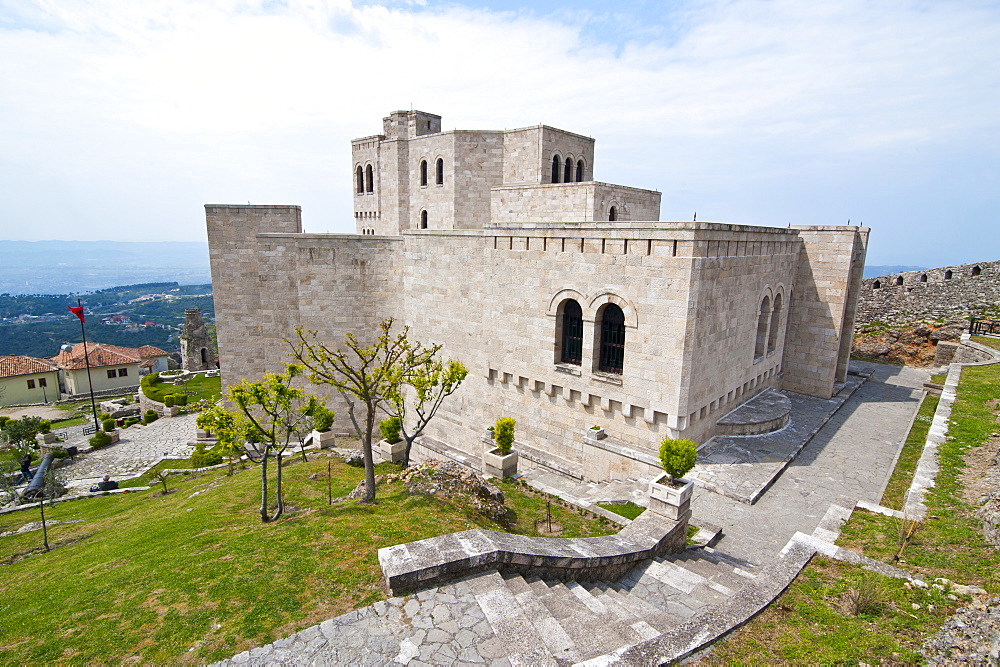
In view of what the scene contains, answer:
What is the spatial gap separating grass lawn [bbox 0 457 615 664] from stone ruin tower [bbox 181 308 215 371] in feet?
125

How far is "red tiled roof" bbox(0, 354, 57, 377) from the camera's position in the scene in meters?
45.6

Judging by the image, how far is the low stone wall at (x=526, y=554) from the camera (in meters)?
7.32

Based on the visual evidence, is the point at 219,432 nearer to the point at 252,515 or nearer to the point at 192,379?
the point at 252,515

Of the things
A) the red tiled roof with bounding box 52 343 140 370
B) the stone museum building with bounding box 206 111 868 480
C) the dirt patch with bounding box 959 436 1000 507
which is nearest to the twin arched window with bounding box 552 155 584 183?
A: the stone museum building with bounding box 206 111 868 480

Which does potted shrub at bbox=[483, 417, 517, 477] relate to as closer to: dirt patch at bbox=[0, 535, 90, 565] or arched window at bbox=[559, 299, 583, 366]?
arched window at bbox=[559, 299, 583, 366]

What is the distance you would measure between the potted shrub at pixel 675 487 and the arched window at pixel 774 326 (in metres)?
9.88

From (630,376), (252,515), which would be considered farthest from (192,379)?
(630,376)

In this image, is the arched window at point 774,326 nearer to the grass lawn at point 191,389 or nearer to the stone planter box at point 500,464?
the stone planter box at point 500,464

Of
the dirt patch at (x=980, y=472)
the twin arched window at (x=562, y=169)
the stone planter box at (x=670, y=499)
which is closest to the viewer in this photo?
the stone planter box at (x=670, y=499)

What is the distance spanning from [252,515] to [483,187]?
17213 millimetres

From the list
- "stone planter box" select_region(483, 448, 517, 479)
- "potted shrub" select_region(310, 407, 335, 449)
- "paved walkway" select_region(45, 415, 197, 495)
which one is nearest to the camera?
"stone planter box" select_region(483, 448, 517, 479)

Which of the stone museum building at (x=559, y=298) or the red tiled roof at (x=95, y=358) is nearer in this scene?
the stone museum building at (x=559, y=298)

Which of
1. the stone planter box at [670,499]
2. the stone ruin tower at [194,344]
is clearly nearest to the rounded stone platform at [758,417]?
the stone planter box at [670,499]

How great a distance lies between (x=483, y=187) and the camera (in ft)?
78.7
